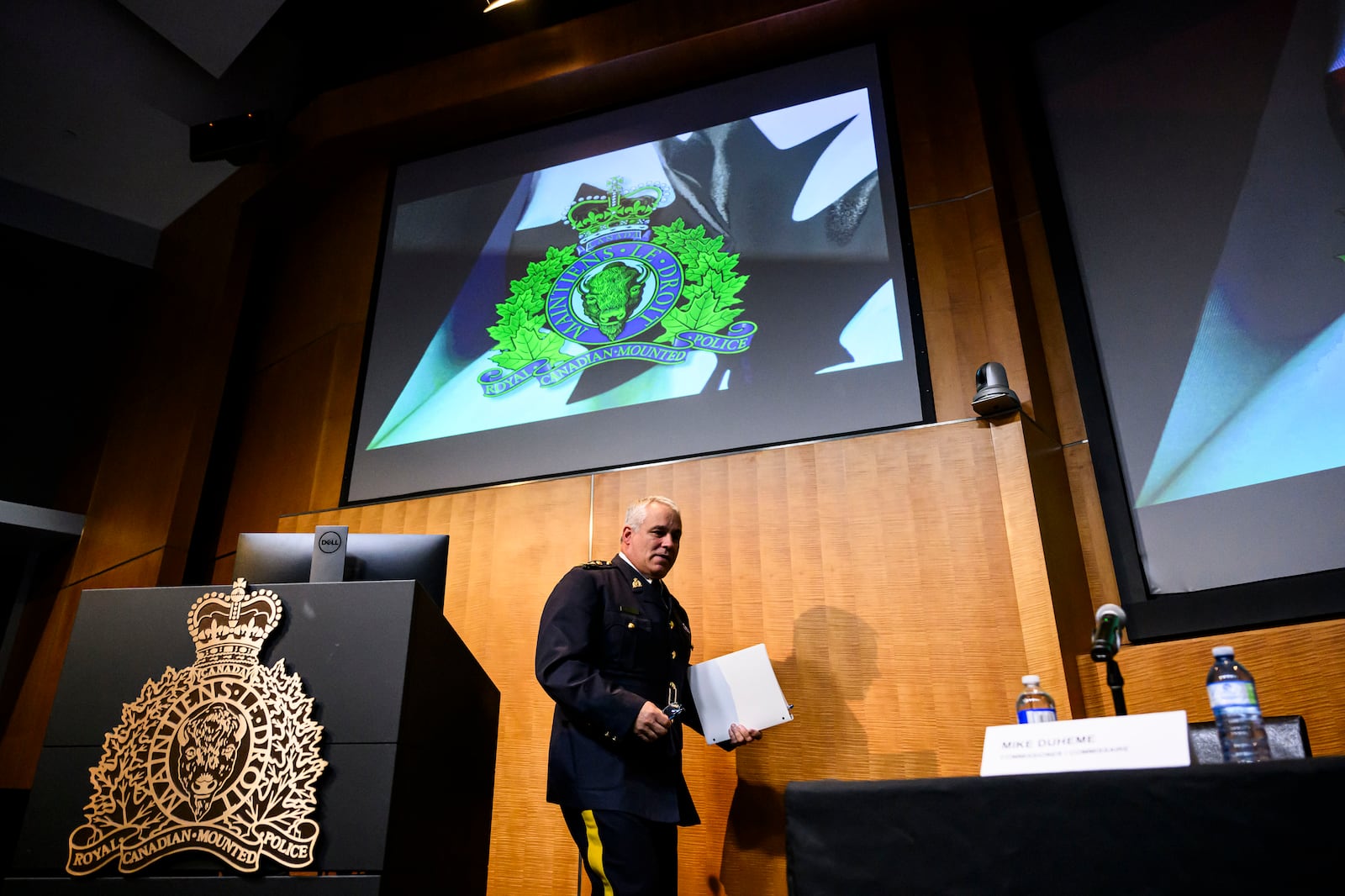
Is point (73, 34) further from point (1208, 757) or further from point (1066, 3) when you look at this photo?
point (1208, 757)

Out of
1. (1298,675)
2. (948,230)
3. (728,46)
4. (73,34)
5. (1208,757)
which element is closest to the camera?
(1208,757)

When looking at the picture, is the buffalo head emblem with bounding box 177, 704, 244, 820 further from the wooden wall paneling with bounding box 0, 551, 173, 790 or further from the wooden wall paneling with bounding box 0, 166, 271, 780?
the wooden wall paneling with bounding box 0, 166, 271, 780

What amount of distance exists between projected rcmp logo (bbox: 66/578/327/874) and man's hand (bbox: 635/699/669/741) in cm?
83

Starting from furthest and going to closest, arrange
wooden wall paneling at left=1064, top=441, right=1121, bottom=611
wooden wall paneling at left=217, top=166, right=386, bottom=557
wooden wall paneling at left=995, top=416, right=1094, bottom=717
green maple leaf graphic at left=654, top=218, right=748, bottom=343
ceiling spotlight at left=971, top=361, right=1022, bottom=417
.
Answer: wooden wall paneling at left=217, top=166, right=386, bottom=557 < green maple leaf graphic at left=654, top=218, right=748, bottom=343 < wooden wall paneling at left=1064, top=441, right=1121, bottom=611 < ceiling spotlight at left=971, top=361, right=1022, bottom=417 < wooden wall paneling at left=995, top=416, right=1094, bottom=717

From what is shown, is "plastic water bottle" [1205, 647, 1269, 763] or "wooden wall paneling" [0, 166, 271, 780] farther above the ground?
"wooden wall paneling" [0, 166, 271, 780]

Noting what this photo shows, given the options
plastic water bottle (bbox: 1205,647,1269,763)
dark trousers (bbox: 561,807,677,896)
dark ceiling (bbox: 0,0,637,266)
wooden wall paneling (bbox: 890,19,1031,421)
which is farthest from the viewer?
dark ceiling (bbox: 0,0,637,266)

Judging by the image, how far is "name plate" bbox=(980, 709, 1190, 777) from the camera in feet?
3.86

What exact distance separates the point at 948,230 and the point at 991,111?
0.74 metres

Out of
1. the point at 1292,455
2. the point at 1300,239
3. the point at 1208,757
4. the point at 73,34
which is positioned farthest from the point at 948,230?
the point at 73,34

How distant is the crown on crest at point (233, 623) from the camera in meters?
1.87

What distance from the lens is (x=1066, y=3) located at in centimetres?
430

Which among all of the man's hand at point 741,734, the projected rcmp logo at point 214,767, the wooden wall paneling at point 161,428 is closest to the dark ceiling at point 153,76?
the wooden wall paneling at point 161,428

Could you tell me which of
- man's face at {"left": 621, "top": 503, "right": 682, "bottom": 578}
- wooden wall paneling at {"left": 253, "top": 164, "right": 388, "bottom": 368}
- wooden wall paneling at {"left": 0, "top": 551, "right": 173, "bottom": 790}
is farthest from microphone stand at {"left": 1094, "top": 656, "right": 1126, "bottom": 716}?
wooden wall paneling at {"left": 0, "top": 551, "right": 173, "bottom": 790}

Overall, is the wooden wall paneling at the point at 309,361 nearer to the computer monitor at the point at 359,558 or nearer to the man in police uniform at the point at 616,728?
the computer monitor at the point at 359,558
